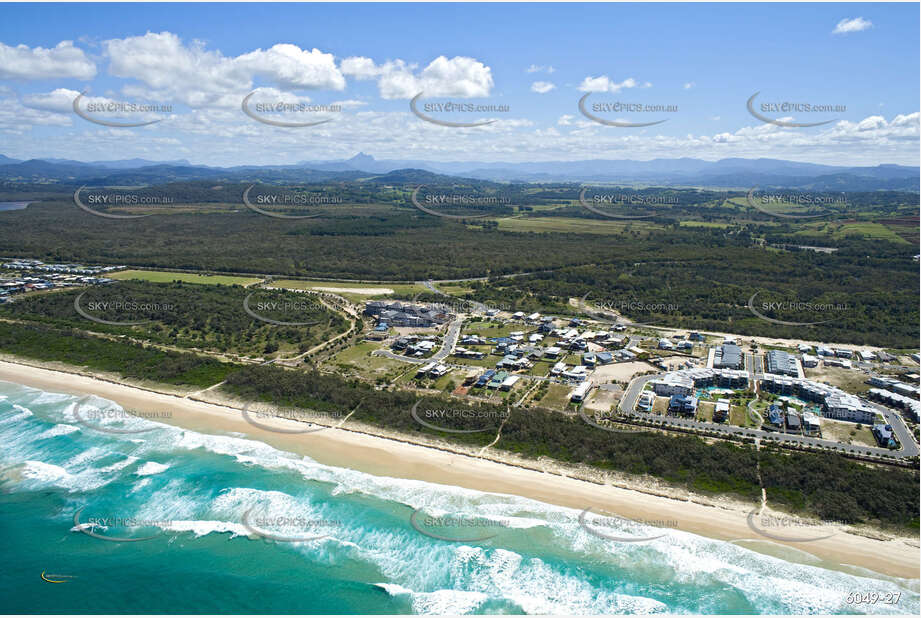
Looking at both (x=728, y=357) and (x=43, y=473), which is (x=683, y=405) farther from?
(x=43, y=473)

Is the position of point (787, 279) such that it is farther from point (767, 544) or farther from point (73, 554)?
point (73, 554)

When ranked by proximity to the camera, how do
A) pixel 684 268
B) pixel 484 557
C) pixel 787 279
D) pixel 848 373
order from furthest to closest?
pixel 684 268 → pixel 787 279 → pixel 848 373 → pixel 484 557

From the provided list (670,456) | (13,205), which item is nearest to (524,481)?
(670,456)

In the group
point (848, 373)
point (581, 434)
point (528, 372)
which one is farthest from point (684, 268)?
point (581, 434)

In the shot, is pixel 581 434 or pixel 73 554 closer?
pixel 73 554

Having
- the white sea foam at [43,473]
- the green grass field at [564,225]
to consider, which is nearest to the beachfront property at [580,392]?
the white sea foam at [43,473]

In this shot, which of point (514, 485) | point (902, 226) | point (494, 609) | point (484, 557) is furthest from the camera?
point (902, 226)
